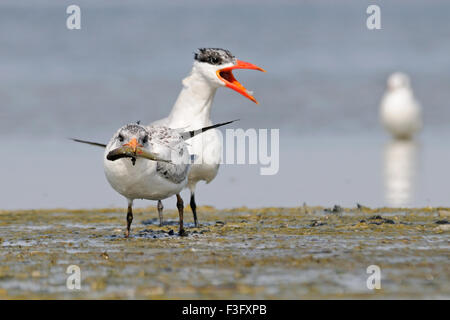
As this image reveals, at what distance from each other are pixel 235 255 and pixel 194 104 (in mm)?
3006

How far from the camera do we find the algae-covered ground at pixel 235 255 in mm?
4871

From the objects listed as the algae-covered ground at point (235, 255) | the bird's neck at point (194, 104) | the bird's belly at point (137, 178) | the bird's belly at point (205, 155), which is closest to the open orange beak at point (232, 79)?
the bird's neck at point (194, 104)

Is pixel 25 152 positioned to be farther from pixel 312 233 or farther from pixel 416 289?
pixel 416 289

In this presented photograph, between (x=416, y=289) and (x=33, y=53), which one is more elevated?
(x=33, y=53)

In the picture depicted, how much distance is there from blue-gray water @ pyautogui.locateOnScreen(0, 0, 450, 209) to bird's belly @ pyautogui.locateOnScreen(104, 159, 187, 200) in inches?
113

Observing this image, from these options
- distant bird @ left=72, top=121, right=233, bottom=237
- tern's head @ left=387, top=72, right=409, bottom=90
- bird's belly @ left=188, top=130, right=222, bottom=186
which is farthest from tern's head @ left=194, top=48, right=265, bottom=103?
tern's head @ left=387, top=72, right=409, bottom=90

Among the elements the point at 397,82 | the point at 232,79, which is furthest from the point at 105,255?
the point at 397,82

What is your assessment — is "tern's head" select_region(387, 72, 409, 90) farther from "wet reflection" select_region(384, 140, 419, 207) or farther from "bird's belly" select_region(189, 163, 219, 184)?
"bird's belly" select_region(189, 163, 219, 184)

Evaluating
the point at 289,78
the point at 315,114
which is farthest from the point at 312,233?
the point at 289,78

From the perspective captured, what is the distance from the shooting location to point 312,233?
23.5ft

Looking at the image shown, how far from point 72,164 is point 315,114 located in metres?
7.28

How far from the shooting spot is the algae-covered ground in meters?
4.87

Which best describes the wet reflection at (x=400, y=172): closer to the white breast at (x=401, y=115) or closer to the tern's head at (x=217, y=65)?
the white breast at (x=401, y=115)

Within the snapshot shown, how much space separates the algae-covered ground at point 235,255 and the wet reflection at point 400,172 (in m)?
1.09
